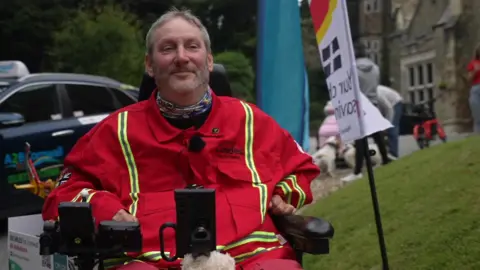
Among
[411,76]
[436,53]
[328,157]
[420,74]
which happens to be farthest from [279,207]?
[411,76]

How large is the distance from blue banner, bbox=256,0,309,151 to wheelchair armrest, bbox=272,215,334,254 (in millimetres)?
2822

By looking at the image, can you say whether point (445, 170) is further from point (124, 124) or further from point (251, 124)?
point (124, 124)

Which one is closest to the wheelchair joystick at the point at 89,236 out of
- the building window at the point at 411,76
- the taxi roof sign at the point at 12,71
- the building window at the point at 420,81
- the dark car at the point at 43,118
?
the dark car at the point at 43,118

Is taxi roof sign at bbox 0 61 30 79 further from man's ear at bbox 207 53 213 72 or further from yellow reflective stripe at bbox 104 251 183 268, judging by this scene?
yellow reflective stripe at bbox 104 251 183 268

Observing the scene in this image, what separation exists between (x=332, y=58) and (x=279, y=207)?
1.18 m

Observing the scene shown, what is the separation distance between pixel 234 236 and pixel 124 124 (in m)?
0.65

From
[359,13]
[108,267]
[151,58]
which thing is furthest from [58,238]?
[359,13]

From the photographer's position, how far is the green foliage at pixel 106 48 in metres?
23.1

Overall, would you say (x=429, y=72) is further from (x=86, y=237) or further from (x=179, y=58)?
(x=86, y=237)

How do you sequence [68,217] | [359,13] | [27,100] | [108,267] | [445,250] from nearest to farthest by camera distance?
[68,217]
[108,267]
[445,250]
[27,100]
[359,13]

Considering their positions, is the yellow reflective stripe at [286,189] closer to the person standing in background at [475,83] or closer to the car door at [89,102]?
the car door at [89,102]

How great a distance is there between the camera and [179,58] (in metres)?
2.97

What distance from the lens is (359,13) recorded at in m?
37.7

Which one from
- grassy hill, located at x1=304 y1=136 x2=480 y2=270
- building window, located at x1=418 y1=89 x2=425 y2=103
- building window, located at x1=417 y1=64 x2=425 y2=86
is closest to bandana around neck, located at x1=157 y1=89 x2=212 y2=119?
grassy hill, located at x1=304 y1=136 x2=480 y2=270
